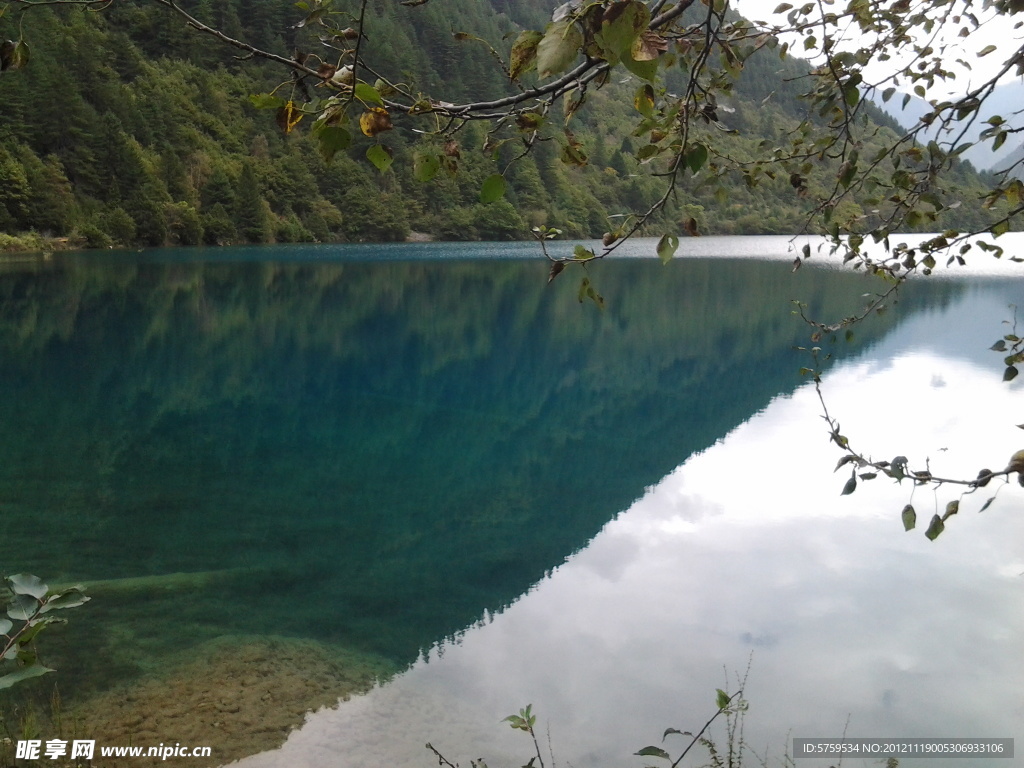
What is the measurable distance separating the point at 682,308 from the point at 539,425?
2026cm

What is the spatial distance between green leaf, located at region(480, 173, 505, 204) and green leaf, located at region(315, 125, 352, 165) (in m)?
0.27

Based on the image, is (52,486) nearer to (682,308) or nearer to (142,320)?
(142,320)

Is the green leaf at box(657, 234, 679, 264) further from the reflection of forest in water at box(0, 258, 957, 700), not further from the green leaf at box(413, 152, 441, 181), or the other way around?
the reflection of forest in water at box(0, 258, 957, 700)

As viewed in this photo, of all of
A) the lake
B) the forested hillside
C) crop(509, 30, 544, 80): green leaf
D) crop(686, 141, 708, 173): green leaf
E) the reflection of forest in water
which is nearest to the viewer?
crop(509, 30, 544, 80): green leaf

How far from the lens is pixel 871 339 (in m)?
26.2

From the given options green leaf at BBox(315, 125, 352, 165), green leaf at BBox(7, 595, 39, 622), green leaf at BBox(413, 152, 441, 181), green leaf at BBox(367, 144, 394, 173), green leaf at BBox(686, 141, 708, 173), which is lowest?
green leaf at BBox(7, 595, 39, 622)

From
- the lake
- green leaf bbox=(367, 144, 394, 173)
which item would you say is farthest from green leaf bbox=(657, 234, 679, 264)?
the lake

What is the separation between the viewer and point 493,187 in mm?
1562

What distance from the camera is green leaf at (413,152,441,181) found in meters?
1.62

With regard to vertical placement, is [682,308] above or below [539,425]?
above

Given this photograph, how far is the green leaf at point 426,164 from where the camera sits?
1.62 meters

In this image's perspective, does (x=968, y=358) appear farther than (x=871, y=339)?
No

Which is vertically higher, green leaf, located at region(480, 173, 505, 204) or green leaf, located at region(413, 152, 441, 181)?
green leaf, located at region(413, 152, 441, 181)

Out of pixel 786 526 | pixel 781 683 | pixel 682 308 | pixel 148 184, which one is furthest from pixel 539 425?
pixel 148 184
